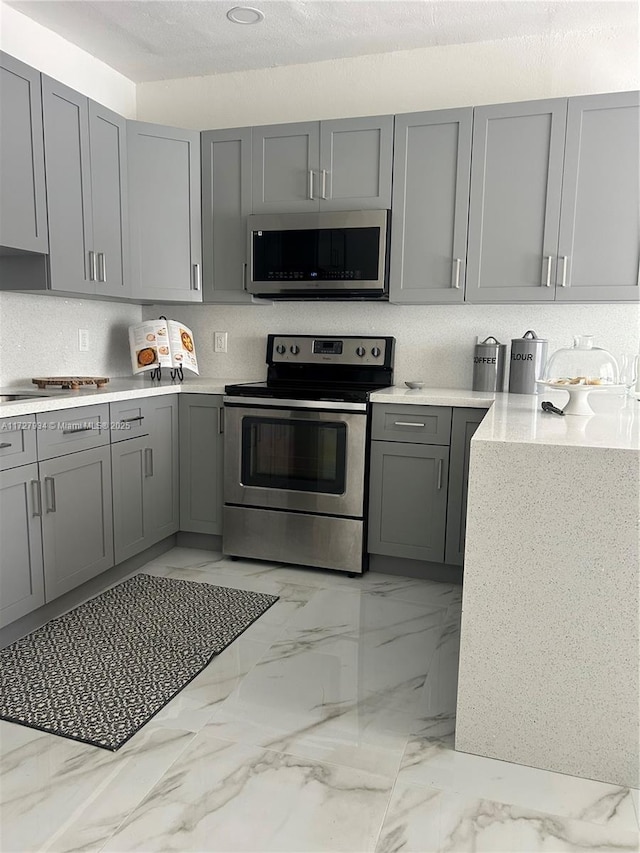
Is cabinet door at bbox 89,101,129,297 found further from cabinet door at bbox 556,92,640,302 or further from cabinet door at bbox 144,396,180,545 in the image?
cabinet door at bbox 556,92,640,302

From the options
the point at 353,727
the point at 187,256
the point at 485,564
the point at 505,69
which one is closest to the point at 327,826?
the point at 353,727

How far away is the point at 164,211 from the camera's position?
336 centimetres

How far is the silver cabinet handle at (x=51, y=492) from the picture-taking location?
240 cm

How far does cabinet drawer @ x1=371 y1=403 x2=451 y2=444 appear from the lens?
293cm

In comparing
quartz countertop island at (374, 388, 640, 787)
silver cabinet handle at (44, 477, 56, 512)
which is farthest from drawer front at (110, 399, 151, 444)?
quartz countertop island at (374, 388, 640, 787)

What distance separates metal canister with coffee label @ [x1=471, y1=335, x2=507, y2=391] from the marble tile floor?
57.0 inches

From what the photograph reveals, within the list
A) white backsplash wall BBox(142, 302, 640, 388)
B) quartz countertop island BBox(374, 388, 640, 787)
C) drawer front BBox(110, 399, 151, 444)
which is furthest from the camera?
white backsplash wall BBox(142, 302, 640, 388)

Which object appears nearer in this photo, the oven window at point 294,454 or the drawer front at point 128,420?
the drawer front at point 128,420

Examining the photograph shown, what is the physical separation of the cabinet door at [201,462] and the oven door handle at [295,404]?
0.46ft

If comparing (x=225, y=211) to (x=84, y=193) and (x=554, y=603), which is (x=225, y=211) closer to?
(x=84, y=193)

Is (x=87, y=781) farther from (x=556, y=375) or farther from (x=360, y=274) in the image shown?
(x=556, y=375)

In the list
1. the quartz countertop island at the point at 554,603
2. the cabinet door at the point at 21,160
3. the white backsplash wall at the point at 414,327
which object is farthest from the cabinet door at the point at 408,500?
the cabinet door at the point at 21,160

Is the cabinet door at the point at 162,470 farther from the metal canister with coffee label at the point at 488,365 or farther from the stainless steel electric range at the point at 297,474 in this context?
the metal canister with coffee label at the point at 488,365

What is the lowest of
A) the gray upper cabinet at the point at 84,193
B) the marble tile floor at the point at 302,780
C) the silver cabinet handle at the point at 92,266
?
the marble tile floor at the point at 302,780
